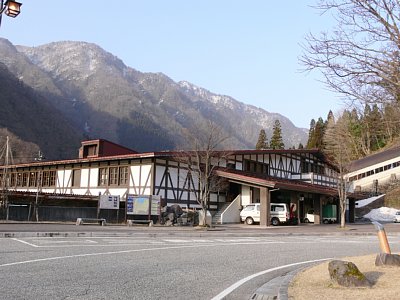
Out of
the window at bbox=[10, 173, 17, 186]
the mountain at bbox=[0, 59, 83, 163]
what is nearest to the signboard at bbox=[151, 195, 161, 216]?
the window at bbox=[10, 173, 17, 186]

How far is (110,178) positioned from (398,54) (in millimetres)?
29013

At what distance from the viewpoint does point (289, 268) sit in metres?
10.7

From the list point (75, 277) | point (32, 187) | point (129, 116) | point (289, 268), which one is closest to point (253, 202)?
point (32, 187)

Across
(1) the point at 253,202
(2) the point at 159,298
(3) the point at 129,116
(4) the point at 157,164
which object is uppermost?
(3) the point at 129,116

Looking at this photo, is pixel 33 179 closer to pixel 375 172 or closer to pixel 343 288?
pixel 343 288

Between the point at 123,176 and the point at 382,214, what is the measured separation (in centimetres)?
3158

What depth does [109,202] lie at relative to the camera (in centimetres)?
2927

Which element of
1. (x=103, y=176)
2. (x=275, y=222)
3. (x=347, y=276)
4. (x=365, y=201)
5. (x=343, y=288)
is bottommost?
(x=343, y=288)

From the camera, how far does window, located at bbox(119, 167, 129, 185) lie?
33566 millimetres

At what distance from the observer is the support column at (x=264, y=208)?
3144cm

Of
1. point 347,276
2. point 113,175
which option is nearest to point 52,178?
point 113,175

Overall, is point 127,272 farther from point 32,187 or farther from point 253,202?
point 32,187

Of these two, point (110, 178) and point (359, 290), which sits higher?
point (110, 178)

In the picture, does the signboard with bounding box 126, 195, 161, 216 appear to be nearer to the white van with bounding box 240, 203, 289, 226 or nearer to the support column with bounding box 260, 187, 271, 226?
the support column with bounding box 260, 187, 271, 226
